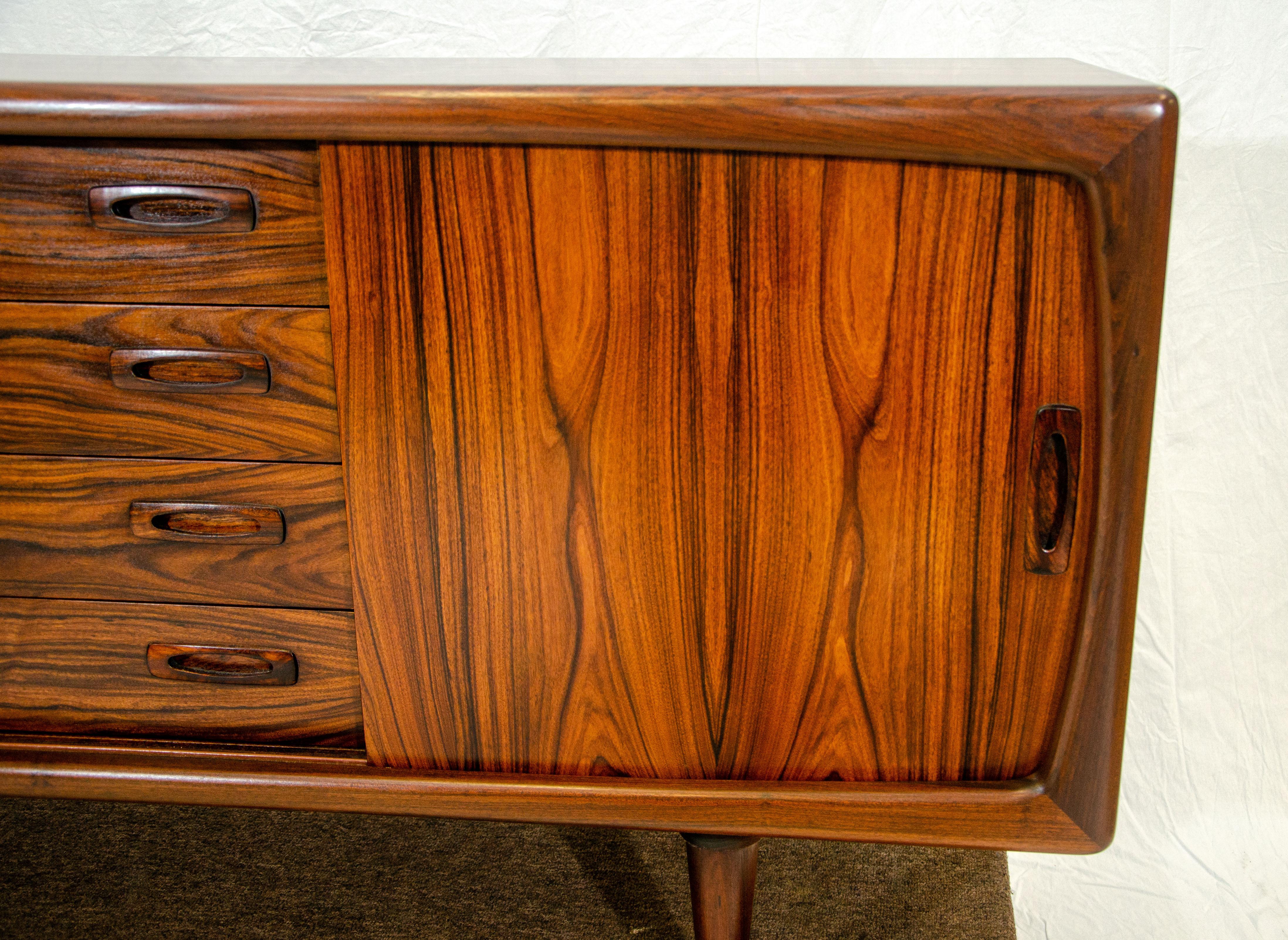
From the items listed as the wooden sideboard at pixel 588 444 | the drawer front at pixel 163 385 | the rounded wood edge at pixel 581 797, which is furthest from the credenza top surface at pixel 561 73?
the rounded wood edge at pixel 581 797

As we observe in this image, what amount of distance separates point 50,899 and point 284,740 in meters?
0.36

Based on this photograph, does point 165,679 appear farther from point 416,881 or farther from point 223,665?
point 416,881

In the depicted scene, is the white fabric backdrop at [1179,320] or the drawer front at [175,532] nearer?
the drawer front at [175,532]

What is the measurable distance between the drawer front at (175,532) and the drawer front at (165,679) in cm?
1

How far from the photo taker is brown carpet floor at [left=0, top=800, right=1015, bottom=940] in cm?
85

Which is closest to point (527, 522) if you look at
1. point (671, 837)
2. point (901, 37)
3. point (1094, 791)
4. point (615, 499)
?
point (615, 499)

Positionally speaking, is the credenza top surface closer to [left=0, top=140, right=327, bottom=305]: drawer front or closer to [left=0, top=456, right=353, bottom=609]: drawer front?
[left=0, top=140, right=327, bottom=305]: drawer front

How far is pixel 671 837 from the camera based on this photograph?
960 millimetres

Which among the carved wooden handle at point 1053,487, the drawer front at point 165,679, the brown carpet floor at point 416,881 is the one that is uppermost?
the carved wooden handle at point 1053,487

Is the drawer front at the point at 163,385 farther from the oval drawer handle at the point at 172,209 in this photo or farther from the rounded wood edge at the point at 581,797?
the rounded wood edge at the point at 581,797

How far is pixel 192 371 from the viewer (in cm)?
60

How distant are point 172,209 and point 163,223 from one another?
1cm

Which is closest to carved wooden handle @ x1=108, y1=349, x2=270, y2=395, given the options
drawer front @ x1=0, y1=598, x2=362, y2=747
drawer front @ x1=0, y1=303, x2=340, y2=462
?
drawer front @ x1=0, y1=303, x2=340, y2=462

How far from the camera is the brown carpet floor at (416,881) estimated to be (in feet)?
2.79
